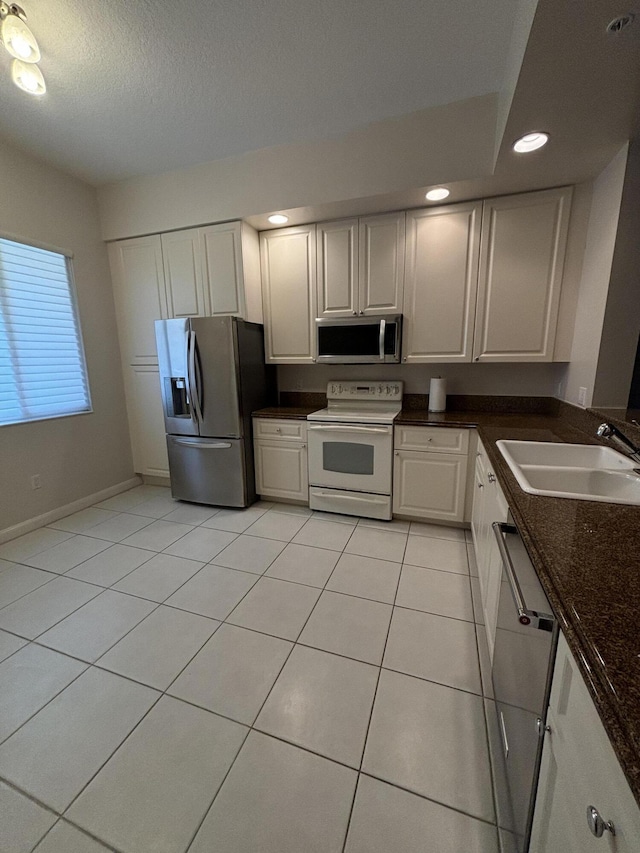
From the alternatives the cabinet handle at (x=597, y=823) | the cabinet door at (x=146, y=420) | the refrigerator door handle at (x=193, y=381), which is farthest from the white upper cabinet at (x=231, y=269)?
the cabinet handle at (x=597, y=823)

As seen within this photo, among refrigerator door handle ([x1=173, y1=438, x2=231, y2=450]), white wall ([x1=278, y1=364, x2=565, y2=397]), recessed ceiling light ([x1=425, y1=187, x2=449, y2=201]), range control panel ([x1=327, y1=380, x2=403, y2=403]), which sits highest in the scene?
recessed ceiling light ([x1=425, y1=187, x2=449, y2=201])

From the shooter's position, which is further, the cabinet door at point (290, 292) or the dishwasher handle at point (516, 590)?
the cabinet door at point (290, 292)

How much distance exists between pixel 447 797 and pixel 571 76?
2562mm

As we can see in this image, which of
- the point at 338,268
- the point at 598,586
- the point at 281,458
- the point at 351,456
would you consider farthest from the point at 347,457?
the point at 598,586

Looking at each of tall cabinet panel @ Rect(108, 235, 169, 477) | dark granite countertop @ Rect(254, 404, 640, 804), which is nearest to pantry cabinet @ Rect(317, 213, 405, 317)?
tall cabinet panel @ Rect(108, 235, 169, 477)

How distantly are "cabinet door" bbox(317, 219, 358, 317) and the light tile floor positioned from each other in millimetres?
1876

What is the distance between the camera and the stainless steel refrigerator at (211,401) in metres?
2.72

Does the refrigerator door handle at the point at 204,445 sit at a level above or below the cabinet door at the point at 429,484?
above

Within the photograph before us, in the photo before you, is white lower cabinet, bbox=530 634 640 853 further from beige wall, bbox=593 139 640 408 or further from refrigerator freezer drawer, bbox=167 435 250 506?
refrigerator freezer drawer, bbox=167 435 250 506

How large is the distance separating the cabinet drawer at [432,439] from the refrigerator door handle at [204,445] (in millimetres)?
1418

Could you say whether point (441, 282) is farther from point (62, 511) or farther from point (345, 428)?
point (62, 511)

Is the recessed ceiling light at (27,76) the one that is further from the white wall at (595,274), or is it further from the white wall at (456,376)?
the white wall at (595,274)

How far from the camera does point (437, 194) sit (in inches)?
89.7

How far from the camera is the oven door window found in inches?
104
